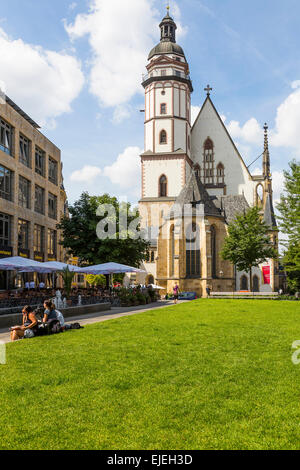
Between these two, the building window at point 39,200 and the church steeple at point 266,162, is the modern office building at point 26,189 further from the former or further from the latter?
the church steeple at point 266,162

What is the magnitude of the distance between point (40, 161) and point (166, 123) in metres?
28.5

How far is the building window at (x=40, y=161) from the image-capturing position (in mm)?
39681

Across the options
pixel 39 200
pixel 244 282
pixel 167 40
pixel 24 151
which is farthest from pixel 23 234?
pixel 167 40

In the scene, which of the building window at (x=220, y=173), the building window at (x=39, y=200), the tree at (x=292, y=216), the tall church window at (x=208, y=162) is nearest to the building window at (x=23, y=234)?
the building window at (x=39, y=200)

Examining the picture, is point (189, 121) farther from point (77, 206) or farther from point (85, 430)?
point (85, 430)

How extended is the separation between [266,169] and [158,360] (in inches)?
2456

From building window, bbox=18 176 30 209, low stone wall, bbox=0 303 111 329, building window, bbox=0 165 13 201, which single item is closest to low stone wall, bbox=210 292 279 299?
low stone wall, bbox=0 303 111 329

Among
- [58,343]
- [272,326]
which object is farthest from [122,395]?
[272,326]

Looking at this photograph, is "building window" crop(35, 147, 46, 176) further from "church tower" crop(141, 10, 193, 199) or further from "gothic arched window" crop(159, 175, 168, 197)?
"gothic arched window" crop(159, 175, 168, 197)

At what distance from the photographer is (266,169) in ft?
221

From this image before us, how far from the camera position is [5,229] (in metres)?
32.5

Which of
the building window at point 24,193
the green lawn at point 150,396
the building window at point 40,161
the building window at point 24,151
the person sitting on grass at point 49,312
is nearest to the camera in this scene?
the green lawn at point 150,396

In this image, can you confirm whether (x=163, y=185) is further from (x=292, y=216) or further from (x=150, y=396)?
(x=150, y=396)
